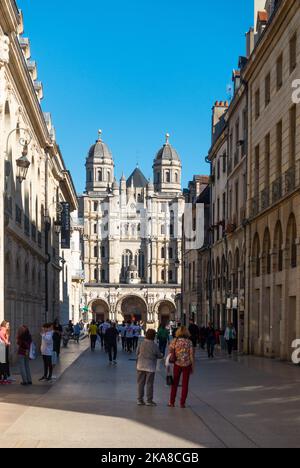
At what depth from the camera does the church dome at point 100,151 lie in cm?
17961

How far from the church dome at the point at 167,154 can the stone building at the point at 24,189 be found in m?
126

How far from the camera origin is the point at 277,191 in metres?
32.5

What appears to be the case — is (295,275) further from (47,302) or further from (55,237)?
(55,237)

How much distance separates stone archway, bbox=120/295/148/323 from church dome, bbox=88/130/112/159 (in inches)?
1541

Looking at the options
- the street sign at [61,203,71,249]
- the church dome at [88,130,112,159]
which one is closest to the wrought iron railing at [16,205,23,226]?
the street sign at [61,203,71,249]

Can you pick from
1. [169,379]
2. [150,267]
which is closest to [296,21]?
[169,379]

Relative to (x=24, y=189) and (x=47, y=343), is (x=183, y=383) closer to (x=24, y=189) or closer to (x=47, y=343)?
(x=47, y=343)

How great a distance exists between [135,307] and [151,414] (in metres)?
137

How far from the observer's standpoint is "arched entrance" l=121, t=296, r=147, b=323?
150m

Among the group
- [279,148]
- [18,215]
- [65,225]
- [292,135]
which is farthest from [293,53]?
[65,225]

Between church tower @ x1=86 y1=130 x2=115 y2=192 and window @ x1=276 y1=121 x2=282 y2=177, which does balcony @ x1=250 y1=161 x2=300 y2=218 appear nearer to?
window @ x1=276 y1=121 x2=282 y2=177

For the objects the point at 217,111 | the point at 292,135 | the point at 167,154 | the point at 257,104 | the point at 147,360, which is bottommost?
the point at 147,360

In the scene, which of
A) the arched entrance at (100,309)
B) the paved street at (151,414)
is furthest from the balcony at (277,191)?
the arched entrance at (100,309)
